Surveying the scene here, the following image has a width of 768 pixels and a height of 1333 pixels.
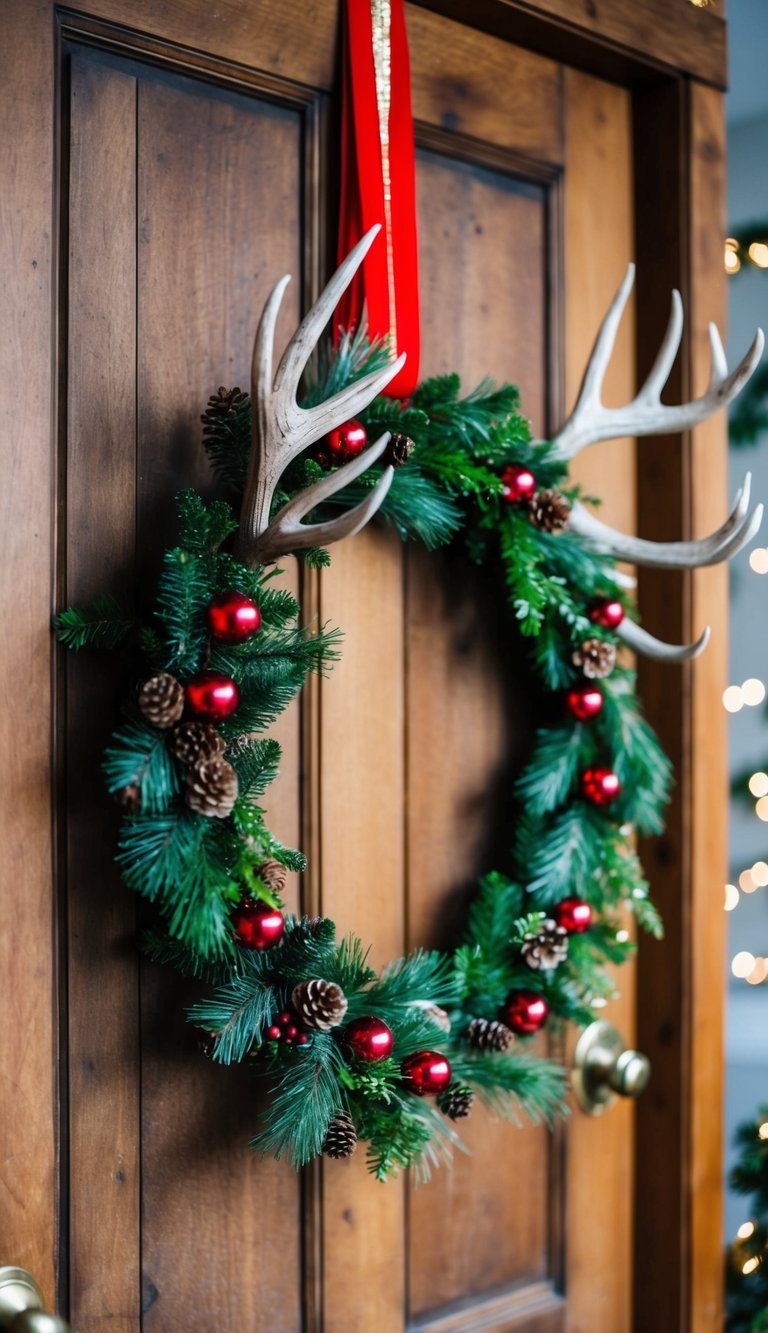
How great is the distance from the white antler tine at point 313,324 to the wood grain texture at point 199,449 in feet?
0.51

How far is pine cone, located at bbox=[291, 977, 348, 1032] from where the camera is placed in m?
0.86

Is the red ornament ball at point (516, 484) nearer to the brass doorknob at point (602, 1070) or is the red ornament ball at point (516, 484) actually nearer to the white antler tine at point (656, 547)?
the white antler tine at point (656, 547)

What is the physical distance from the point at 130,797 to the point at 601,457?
0.74 meters

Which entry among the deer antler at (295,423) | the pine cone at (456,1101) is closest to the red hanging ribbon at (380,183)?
the deer antler at (295,423)

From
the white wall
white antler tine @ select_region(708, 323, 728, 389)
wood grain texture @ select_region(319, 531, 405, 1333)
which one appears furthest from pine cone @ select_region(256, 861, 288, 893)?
the white wall

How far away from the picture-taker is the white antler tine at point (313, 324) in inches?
33.6

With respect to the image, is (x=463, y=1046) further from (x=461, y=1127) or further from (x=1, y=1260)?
(x=1, y=1260)

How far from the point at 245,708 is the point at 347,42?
0.63 meters

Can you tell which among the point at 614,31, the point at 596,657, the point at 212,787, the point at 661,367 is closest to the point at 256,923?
the point at 212,787

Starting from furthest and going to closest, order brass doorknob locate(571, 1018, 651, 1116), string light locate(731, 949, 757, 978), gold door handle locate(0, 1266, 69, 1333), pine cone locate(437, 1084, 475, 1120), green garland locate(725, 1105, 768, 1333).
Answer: string light locate(731, 949, 757, 978)
green garland locate(725, 1105, 768, 1333)
brass doorknob locate(571, 1018, 651, 1116)
pine cone locate(437, 1084, 475, 1120)
gold door handle locate(0, 1266, 69, 1333)

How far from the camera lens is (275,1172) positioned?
3.43 ft

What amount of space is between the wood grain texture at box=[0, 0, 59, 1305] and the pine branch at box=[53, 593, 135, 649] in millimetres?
26

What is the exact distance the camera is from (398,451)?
952mm

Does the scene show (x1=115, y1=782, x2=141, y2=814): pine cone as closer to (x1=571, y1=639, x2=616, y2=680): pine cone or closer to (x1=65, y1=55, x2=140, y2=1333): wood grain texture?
(x1=65, y1=55, x2=140, y2=1333): wood grain texture
